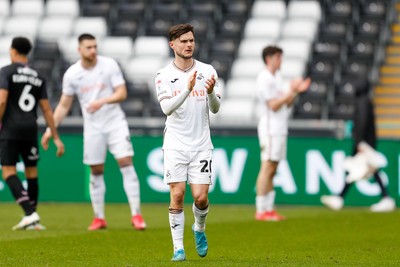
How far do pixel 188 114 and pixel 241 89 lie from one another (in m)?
13.5

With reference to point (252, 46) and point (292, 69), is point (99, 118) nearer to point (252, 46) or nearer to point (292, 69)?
point (292, 69)

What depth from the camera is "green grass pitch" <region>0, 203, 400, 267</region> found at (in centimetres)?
1060

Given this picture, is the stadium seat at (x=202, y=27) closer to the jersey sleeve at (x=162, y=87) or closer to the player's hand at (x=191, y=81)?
the jersey sleeve at (x=162, y=87)

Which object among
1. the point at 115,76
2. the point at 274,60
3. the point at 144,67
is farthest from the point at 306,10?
the point at 115,76

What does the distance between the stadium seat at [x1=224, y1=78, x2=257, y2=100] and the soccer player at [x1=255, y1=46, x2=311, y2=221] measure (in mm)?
7090

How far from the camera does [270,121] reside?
16641 millimetres

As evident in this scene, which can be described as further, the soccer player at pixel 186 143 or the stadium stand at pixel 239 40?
the stadium stand at pixel 239 40

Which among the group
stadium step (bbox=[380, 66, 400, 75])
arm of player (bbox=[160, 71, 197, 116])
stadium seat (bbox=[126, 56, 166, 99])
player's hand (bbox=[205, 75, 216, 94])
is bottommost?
stadium step (bbox=[380, 66, 400, 75])

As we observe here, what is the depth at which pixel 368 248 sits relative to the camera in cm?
1197

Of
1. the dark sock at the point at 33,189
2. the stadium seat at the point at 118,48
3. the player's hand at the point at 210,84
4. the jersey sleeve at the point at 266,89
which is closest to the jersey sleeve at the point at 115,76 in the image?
the dark sock at the point at 33,189

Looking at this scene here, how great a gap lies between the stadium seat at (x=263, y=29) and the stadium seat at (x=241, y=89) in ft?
5.70

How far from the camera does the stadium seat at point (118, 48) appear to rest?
25391 millimetres

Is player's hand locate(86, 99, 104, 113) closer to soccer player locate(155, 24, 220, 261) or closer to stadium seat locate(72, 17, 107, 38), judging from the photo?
soccer player locate(155, 24, 220, 261)

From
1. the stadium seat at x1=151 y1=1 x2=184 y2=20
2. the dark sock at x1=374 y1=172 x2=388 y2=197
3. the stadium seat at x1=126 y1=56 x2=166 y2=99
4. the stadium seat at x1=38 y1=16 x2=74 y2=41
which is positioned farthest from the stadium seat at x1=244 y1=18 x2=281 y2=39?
the dark sock at x1=374 y1=172 x2=388 y2=197
